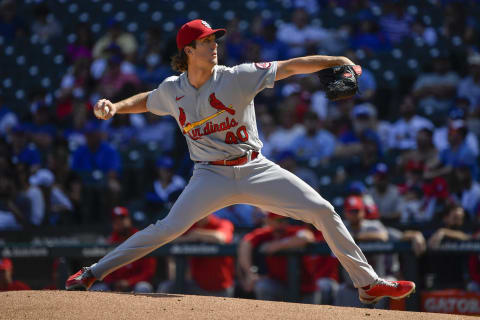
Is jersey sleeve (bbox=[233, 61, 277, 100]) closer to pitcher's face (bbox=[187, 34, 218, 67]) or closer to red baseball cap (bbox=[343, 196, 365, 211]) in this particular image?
pitcher's face (bbox=[187, 34, 218, 67])

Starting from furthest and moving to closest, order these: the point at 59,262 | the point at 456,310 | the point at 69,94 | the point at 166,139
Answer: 1. the point at 69,94
2. the point at 166,139
3. the point at 59,262
4. the point at 456,310

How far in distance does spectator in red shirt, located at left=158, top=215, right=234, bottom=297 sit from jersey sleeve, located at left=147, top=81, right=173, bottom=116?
253cm

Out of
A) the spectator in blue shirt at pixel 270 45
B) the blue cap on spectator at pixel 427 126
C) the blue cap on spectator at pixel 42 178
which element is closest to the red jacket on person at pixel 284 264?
the blue cap on spectator at pixel 427 126

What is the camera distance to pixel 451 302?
6.66 m

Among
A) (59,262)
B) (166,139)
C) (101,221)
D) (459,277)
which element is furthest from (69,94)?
(459,277)

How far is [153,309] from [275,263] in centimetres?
262

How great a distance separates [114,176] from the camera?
32.1ft

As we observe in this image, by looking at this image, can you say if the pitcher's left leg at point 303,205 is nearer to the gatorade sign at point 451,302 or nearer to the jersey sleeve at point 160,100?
the jersey sleeve at point 160,100

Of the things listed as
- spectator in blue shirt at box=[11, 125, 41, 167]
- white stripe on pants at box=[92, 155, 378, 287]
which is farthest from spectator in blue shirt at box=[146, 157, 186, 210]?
white stripe on pants at box=[92, 155, 378, 287]

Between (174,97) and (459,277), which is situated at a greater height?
(174,97)

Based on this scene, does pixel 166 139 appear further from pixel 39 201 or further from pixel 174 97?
pixel 174 97

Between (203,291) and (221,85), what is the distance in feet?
9.84

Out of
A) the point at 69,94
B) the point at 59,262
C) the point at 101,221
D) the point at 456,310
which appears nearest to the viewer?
the point at 456,310

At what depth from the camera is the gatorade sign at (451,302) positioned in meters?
6.59
